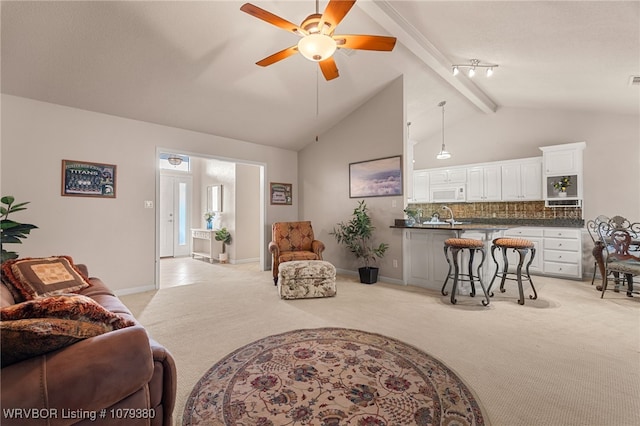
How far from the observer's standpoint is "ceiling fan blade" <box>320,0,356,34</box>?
193 cm

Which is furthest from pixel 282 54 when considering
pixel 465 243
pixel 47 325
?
pixel 465 243

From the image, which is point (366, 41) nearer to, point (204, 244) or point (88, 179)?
point (88, 179)

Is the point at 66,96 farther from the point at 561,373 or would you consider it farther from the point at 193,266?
the point at 561,373

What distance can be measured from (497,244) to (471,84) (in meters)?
2.97

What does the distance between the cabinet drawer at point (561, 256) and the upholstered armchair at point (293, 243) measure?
4.02 meters

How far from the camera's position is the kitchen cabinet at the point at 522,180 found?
541 centimetres

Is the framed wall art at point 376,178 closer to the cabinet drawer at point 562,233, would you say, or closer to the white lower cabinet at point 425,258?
the white lower cabinet at point 425,258

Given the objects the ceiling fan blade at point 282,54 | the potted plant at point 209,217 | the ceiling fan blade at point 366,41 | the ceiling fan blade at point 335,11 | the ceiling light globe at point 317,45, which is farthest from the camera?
the potted plant at point 209,217

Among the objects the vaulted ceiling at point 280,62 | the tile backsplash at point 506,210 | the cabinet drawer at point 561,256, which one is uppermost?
the vaulted ceiling at point 280,62

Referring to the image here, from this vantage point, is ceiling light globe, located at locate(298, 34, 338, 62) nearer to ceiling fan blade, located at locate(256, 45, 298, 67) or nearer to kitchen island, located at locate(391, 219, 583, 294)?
ceiling fan blade, located at locate(256, 45, 298, 67)

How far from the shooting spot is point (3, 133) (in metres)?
3.28

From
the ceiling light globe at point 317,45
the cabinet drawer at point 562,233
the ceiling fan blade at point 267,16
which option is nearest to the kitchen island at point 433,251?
the cabinet drawer at point 562,233

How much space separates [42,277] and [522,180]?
701 cm

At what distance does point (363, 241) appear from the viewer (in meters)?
5.10
